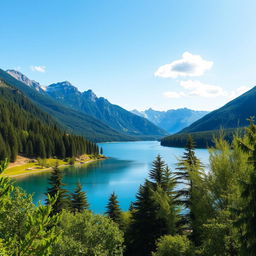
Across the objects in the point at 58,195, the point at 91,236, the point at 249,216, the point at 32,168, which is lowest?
the point at 32,168

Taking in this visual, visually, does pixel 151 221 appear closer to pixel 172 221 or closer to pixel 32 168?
pixel 172 221

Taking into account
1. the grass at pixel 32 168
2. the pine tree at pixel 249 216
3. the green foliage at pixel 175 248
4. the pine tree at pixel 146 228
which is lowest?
the grass at pixel 32 168

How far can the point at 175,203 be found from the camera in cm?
2669

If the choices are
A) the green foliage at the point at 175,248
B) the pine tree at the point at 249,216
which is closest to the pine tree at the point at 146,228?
the green foliage at the point at 175,248

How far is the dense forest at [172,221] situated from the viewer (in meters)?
9.58

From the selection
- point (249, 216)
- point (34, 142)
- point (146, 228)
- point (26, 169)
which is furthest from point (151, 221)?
point (34, 142)

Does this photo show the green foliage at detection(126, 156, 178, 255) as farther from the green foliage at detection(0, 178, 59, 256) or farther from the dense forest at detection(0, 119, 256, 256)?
the green foliage at detection(0, 178, 59, 256)

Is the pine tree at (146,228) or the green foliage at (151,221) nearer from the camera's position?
the green foliage at (151,221)

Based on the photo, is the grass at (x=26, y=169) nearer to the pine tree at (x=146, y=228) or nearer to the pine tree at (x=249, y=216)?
the pine tree at (x=146, y=228)

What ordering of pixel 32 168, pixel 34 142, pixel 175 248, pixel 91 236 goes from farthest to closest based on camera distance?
pixel 34 142 → pixel 32 168 → pixel 91 236 → pixel 175 248

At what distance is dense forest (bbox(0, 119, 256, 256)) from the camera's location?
31.4ft

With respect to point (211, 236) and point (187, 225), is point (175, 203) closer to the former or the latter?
point (187, 225)

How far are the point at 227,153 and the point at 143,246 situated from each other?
1744cm

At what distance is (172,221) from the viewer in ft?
88.1
